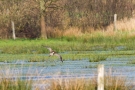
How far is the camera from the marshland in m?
23.6

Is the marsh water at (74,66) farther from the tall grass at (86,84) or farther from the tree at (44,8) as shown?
the tree at (44,8)

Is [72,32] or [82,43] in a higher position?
[72,32]

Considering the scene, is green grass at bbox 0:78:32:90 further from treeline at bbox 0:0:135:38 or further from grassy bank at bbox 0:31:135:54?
treeline at bbox 0:0:135:38

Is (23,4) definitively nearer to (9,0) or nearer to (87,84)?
(9,0)

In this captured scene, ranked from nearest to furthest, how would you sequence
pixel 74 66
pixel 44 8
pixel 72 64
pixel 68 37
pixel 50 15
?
pixel 74 66, pixel 72 64, pixel 68 37, pixel 44 8, pixel 50 15

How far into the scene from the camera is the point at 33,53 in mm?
32094

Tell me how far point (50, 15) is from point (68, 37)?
6024mm

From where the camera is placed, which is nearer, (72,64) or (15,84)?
(15,84)

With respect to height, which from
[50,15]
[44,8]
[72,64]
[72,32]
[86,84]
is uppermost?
[44,8]

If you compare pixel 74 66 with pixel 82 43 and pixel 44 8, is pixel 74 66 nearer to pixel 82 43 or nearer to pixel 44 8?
pixel 82 43

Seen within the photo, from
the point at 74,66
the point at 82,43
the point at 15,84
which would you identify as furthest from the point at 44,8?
the point at 15,84

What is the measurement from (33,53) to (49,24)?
1629 centimetres

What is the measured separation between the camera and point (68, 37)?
4278 cm

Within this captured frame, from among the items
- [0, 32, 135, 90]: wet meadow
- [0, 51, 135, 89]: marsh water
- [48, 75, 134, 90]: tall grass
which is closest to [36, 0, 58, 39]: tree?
[0, 32, 135, 90]: wet meadow
